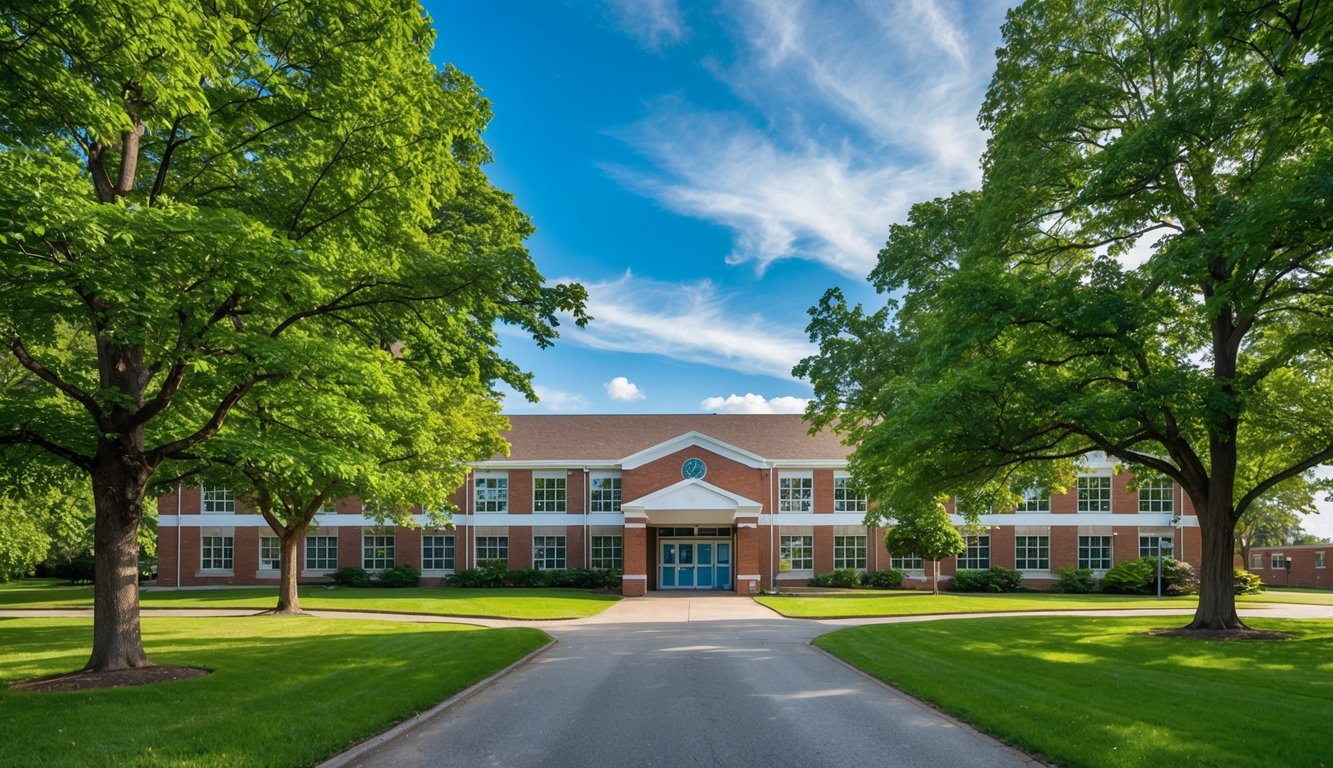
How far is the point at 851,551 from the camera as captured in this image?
1630 inches

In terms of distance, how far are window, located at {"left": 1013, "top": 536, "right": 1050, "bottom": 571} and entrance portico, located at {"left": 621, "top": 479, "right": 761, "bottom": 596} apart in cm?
1461

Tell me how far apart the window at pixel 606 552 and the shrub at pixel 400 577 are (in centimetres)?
869

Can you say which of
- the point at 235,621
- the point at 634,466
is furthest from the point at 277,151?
the point at 634,466

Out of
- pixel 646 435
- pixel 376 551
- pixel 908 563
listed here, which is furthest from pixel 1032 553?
pixel 376 551

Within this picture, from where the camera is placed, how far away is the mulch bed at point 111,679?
11117 mm

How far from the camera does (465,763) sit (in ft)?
26.1

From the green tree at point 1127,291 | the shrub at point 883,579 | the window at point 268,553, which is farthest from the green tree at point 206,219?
the window at point 268,553

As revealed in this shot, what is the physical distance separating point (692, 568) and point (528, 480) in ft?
31.9

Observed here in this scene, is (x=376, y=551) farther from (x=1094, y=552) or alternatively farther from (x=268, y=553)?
(x=1094, y=552)

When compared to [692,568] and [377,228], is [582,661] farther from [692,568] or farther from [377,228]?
[692,568]

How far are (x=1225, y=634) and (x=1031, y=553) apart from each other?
79.0 ft

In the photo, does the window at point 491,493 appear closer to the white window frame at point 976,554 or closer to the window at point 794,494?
the window at point 794,494

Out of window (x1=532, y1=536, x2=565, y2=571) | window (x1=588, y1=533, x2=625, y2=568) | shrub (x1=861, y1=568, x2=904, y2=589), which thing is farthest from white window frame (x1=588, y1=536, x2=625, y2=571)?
shrub (x1=861, y1=568, x2=904, y2=589)

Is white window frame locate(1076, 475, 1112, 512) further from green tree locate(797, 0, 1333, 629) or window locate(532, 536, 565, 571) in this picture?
window locate(532, 536, 565, 571)
